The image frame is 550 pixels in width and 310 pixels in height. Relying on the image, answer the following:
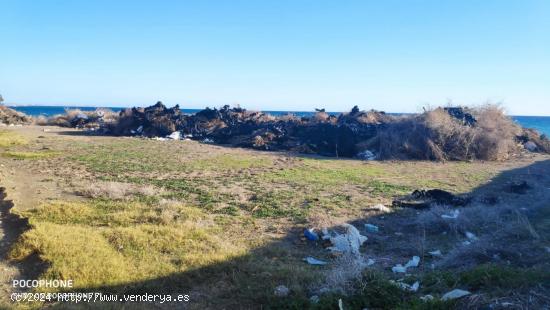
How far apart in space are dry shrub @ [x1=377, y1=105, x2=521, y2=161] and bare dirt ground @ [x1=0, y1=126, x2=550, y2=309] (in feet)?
3.34

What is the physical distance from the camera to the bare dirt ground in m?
4.92

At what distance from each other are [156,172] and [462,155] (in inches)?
514

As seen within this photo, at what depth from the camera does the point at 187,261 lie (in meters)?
5.20

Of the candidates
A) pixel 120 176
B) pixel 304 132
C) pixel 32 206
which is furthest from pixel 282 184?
pixel 304 132

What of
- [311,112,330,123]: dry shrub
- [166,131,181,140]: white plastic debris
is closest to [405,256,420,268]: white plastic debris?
[311,112,330,123]: dry shrub

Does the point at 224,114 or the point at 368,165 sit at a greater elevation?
the point at 224,114

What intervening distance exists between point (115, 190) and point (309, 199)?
4.31 meters

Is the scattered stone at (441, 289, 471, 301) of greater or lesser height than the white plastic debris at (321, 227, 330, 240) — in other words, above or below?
above

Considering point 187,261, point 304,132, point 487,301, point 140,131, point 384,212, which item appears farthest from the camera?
point 140,131

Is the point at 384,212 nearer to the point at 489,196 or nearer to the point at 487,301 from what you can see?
the point at 489,196

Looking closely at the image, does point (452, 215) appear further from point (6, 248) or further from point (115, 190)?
point (6, 248)

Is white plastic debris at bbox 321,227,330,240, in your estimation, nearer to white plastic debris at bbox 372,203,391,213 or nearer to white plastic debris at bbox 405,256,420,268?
white plastic debris at bbox 405,256,420,268

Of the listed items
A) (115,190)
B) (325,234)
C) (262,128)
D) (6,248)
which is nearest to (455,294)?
(325,234)

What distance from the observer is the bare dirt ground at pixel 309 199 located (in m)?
4.92
